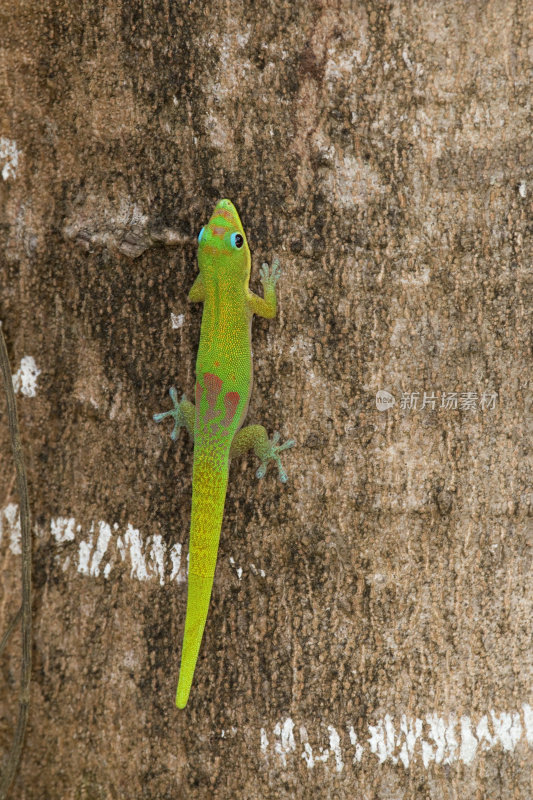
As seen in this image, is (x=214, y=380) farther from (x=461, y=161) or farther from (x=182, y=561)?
(x=461, y=161)

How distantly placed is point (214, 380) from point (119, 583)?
748 mm

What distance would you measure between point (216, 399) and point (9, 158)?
45.0 inches

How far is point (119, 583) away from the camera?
6.30 ft

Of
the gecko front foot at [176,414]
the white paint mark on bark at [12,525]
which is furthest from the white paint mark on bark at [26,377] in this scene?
the gecko front foot at [176,414]

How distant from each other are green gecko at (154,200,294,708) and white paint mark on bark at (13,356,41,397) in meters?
0.52

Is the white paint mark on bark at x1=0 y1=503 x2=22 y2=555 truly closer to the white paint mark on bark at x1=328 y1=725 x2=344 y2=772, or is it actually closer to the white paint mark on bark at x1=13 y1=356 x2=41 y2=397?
the white paint mark on bark at x1=13 y1=356 x2=41 y2=397

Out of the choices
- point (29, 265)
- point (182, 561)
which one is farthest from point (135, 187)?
point (182, 561)

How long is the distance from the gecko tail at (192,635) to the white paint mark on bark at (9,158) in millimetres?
1581

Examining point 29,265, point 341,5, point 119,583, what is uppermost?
point 341,5

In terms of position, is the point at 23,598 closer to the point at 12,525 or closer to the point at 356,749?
the point at 12,525

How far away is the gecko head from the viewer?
1872 millimetres

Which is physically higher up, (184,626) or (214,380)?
(214,380)

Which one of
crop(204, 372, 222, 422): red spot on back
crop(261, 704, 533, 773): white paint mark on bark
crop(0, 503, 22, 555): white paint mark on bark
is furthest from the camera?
crop(0, 503, 22, 555): white paint mark on bark

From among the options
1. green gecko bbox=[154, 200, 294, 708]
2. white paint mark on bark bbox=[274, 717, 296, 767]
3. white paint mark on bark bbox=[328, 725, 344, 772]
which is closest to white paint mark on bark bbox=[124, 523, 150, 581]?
green gecko bbox=[154, 200, 294, 708]
